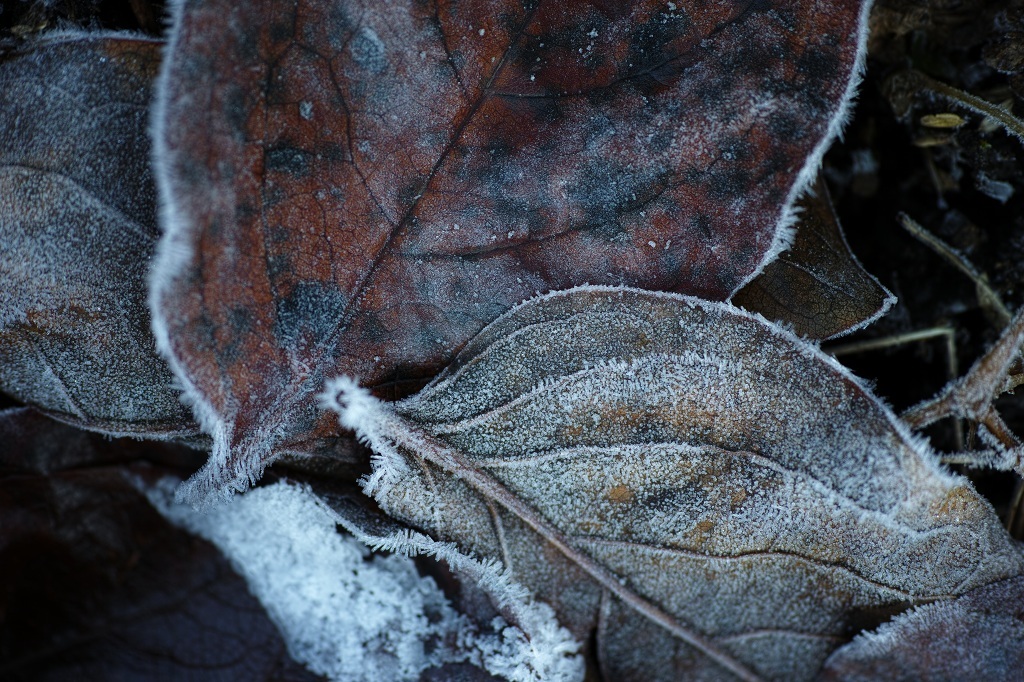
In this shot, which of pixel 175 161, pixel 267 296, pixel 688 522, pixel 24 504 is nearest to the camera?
pixel 175 161

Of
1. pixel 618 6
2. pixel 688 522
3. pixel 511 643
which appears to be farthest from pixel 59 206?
pixel 688 522

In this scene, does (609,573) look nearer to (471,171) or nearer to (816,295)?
(816,295)

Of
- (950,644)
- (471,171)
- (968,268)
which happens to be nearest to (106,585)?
(471,171)

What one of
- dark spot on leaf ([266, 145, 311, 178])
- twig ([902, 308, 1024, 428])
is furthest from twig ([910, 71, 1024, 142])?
dark spot on leaf ([266, 145, 311, 178])

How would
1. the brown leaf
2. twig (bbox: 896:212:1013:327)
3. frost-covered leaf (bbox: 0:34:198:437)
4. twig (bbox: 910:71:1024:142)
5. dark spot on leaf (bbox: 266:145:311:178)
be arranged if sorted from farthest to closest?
1. twig (bbox: 896:212:1013:327)
2. twig (bbox: 910:71:1024:142)
3. the brown leaf
4. frost-covered leaf (bbox: 0:34:198:437)
5. dark spot on leaf (bbox: 266:145:311:178)

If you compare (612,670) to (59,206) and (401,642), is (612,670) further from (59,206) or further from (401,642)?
(59,206)

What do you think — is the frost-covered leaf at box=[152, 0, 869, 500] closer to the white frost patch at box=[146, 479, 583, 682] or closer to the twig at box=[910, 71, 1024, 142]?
the white frost patch at box=[146, 479, 583, 682]
